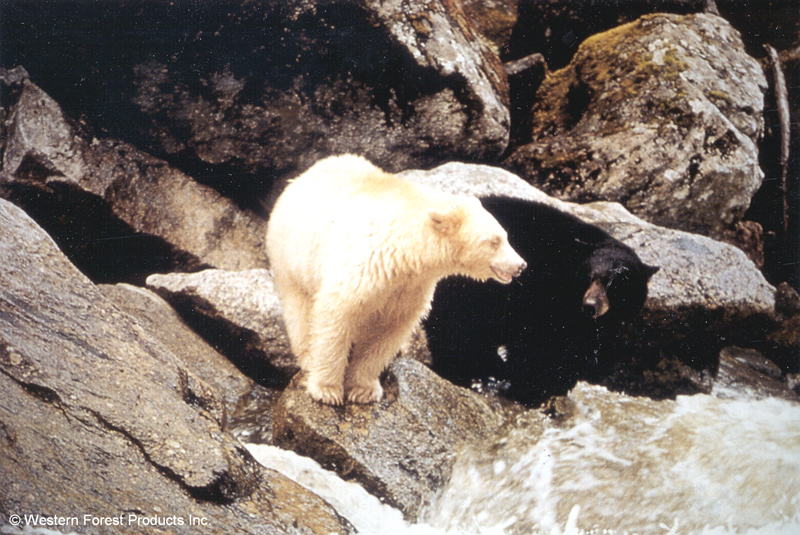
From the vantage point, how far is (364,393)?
3.36m

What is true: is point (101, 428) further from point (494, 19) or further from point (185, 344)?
point (494, 19)

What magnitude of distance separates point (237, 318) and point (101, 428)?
5.00 feet

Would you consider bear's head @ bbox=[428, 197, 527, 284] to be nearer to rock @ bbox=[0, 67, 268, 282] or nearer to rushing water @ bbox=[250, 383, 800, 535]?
rushing water @ bbox=[250, 383, 800, 535]

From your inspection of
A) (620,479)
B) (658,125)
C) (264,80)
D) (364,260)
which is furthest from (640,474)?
(264,80)

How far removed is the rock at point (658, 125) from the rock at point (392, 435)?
2.23m

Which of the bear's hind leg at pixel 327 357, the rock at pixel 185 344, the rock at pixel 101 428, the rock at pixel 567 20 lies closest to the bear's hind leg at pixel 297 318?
the bear's hind leg at pixel 327 357

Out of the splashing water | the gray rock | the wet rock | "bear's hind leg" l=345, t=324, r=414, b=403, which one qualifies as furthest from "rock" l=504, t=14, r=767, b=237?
"bear's hind leg" l=345, t=324, r=414, b=403

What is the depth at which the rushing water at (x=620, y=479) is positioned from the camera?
2.79m

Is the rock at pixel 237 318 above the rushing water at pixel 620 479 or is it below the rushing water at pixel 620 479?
below

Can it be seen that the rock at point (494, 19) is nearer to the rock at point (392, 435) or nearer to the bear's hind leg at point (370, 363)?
the bear's hind leg at point (370, 363)

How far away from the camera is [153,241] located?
3.72 metres

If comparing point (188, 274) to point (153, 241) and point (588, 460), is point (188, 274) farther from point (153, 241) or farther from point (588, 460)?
point (588, 460)

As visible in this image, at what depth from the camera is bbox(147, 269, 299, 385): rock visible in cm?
374

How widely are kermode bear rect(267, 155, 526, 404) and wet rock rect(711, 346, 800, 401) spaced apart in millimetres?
2104
